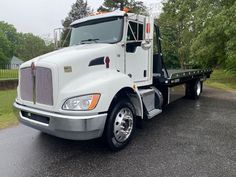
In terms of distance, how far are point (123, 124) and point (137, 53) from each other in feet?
5.32

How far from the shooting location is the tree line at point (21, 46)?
131ft

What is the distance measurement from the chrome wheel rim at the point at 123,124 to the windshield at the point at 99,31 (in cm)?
139

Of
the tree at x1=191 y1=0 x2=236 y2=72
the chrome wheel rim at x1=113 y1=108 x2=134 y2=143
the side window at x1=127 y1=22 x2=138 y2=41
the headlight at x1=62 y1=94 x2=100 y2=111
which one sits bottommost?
the chrome wheel rim at x1=113 y1=108 x2=134 y2=143

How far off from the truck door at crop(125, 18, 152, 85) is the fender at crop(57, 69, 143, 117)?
75 cm

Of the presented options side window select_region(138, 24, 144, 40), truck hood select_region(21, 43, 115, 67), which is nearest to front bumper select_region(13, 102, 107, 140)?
truck hood select_region(21, 43, 115, 67)

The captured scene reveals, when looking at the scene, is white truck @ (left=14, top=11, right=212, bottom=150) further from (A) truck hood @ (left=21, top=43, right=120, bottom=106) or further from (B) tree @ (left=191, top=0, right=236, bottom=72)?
(B) tree @ (left=191, top=0, right=236, bottom=72)

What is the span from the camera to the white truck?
127 inches

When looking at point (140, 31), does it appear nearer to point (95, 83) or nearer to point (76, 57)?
point (76, 57)

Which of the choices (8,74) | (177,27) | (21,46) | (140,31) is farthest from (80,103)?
(21,46)

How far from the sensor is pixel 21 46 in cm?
4856

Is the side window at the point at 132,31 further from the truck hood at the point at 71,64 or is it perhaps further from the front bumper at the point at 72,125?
the front bumper at the point at 72,125

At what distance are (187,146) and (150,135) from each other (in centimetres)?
86

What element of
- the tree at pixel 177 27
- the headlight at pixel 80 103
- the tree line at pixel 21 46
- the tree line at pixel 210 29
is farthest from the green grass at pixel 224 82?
the tree line at pixel 21 46

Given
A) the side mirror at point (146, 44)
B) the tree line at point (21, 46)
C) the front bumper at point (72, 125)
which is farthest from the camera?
the tree line at point (21, 46)
